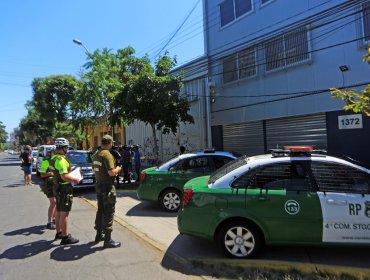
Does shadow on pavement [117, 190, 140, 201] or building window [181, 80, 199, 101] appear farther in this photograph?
building window [181, 80, 199, 101]

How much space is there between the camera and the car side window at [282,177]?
18.2ft

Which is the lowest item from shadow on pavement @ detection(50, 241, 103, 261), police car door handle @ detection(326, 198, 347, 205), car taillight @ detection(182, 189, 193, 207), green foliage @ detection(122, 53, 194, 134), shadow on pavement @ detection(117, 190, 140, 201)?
shadow on pavement @ detection(50, 241, 103, 261)

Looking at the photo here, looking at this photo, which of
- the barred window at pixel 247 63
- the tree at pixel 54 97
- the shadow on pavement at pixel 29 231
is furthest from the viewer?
the tree at pixel 54 97

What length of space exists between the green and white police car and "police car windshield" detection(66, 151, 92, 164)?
9.97 m

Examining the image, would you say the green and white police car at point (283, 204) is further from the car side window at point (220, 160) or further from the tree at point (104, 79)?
the tree at point (104, 79)

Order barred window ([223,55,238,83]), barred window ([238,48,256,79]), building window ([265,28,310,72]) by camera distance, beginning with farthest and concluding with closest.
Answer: barred window ([223,55,238,83]) → barred window ([238,48,256,79]) → building window ([265,28,310,72])

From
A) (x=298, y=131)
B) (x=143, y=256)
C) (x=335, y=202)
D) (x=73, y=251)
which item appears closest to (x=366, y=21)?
(x=298, y=131)

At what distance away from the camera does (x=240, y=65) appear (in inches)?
660

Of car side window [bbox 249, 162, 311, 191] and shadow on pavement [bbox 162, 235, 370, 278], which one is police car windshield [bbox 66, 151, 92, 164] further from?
car side window [bbox 249, 162, 311, 191]

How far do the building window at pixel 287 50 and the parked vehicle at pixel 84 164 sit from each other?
7.93 metres

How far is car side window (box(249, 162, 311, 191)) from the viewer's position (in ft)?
18.2

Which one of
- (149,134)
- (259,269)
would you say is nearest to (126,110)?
(149,134)

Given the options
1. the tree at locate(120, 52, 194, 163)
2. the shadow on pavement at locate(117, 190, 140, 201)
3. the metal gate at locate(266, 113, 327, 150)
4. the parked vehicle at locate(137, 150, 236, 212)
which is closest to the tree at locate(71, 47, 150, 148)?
the tree at locate(120, 52, 194, 163)

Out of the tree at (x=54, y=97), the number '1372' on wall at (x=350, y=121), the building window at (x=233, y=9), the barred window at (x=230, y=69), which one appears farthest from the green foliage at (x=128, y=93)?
the tree at (x=54, y=97)
